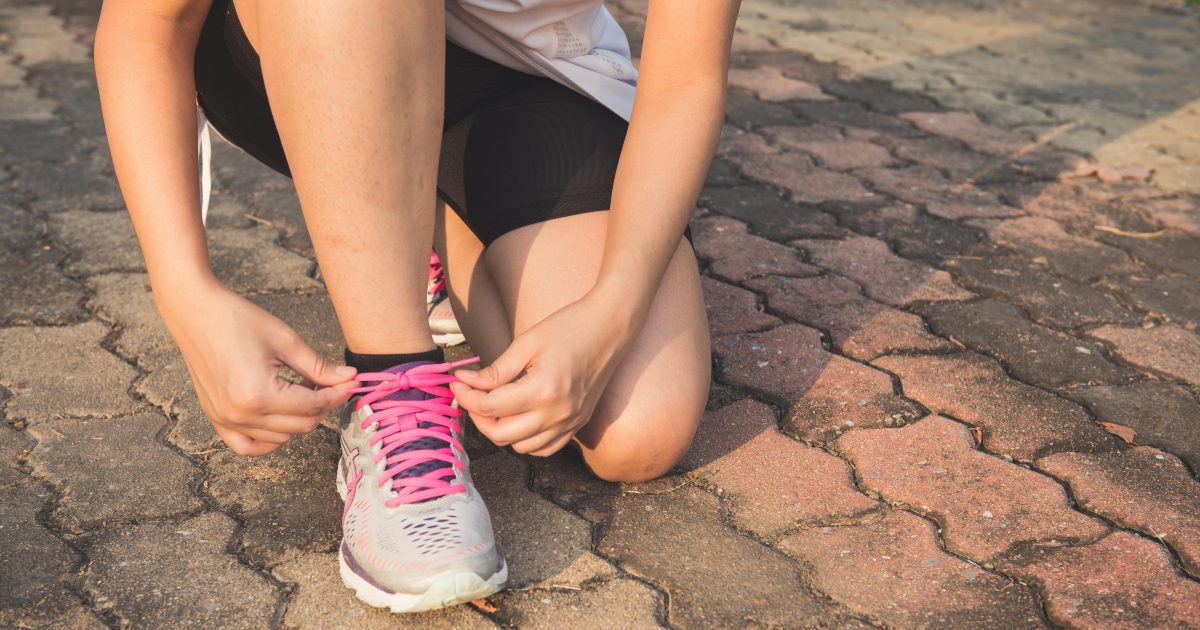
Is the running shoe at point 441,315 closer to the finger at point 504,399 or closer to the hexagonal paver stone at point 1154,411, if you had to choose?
the finger at point 504,399

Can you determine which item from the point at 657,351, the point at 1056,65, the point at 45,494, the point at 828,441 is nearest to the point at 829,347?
the point at 828,441

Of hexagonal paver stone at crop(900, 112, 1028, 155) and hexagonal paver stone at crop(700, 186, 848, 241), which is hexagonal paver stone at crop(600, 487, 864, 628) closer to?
hexagonal paver stone at crop(700, 186, 848, 241)

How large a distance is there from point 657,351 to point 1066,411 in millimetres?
677

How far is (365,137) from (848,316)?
1.08m

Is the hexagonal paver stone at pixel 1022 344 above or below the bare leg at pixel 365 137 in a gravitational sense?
below

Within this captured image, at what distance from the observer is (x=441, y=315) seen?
198 centimetres

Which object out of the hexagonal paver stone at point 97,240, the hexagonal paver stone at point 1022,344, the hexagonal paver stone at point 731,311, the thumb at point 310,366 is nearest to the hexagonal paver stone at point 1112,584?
the hexagonal paver stone at point 1022,344

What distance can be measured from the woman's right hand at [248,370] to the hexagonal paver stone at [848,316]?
0.97 meters

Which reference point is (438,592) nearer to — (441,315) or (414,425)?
(414,425)

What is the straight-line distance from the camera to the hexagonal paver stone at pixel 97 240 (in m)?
2.22

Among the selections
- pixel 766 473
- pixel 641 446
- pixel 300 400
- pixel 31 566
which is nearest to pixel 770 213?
pixel 766 473

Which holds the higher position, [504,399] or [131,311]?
[504,399]

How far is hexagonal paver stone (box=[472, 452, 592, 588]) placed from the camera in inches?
54.9

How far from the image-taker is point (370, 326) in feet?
4.46
